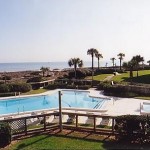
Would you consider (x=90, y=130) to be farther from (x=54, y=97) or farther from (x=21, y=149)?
(x=54, y=97)

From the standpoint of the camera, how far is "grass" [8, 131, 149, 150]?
1239 cm

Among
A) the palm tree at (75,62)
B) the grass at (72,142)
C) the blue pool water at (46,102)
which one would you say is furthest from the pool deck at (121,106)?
the palm tree at (75,62)

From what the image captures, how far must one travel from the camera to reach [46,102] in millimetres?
26719

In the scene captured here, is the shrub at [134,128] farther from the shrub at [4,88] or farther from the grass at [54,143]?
the shrub at [4,88]

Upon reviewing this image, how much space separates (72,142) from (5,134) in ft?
10.9

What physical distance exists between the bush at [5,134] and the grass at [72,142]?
0.40 metres

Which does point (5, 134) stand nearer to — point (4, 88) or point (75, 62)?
point (4, 88)

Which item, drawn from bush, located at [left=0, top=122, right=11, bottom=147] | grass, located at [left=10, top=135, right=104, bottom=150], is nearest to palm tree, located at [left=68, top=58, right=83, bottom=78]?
grass, located at [left=10, top=135, right=104, bottom=150]

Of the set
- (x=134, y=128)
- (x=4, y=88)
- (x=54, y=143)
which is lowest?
(x=54, y=143)

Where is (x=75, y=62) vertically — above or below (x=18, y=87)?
above

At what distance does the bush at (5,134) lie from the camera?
12.9m

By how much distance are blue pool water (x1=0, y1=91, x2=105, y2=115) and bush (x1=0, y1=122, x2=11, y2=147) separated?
34.0 feet

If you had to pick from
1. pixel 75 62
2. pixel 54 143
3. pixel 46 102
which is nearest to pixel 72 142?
pixel 54 143

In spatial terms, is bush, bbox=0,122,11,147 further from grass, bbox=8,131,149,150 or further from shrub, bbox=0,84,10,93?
shrub, bbox=0,84,10,93
